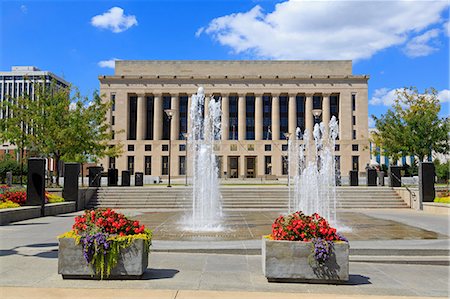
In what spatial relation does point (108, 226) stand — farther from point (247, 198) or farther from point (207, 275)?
point (247, 198)

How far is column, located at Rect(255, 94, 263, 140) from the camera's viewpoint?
75.9 meters

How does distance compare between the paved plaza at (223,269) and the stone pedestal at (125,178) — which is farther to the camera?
the stone pedestal at (125,178)

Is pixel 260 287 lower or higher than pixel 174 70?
lower

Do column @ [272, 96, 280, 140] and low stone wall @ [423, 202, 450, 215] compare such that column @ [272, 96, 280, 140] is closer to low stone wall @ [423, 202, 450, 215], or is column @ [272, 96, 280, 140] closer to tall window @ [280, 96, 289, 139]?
tall window @ [280, 96, 289, 139]

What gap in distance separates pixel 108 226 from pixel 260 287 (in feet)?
9.07

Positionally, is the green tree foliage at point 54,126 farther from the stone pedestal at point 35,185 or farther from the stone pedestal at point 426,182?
the stone pedestal at point 426,182

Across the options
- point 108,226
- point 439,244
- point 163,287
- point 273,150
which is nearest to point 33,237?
point 108,226

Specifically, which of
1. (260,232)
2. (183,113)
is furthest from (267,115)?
(260,232)

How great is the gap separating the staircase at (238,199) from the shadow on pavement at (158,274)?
1654cm

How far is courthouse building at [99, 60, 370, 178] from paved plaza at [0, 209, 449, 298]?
54.8 m

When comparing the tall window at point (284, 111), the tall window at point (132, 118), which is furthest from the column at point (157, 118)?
the tall window at point (284, 111)

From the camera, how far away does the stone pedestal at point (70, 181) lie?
23.2m

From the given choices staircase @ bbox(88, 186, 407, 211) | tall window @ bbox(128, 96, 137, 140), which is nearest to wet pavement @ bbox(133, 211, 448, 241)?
staircase @ bbox(88, 186, 407, 211)

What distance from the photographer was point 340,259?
6676mm
